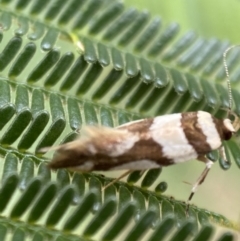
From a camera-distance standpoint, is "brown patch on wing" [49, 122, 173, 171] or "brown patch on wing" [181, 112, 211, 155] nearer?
"brown patch on wing" [49, 122, 173, 171]

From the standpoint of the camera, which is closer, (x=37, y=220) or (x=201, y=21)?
(x=37, y=220)

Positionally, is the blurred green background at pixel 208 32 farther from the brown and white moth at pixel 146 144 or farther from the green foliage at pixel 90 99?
the brown and white moth at pixel 146 144

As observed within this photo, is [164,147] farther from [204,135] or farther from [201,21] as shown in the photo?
[201,21]

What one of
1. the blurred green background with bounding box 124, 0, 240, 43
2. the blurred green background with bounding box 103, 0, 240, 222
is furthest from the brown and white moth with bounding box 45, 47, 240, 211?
the blurred green background with bounding box 124, 0, 240, 43

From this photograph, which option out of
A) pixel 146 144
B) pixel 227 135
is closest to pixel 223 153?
pixel 227 135

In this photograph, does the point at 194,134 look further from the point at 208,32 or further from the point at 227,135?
the point at 208,32

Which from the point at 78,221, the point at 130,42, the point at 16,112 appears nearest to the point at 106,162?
the point at 78,221

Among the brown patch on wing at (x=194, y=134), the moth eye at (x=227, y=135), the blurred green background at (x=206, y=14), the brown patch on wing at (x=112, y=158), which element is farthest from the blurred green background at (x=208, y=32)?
the brown patch on wing at (x=112, y=158)

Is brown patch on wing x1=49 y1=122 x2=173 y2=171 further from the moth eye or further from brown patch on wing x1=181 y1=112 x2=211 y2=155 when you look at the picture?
the moth eye
